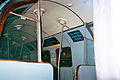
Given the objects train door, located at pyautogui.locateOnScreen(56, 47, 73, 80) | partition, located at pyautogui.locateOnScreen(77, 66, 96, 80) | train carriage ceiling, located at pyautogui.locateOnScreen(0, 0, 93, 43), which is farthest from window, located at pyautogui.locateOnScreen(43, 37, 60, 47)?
partition, located at pyautogui.locateOnScreen(77, 66, 96, 80)

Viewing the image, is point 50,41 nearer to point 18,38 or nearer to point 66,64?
point 66,64

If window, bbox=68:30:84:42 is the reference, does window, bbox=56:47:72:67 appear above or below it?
below

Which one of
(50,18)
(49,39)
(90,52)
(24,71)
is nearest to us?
(24,71)

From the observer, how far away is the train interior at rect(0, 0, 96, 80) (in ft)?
6.59

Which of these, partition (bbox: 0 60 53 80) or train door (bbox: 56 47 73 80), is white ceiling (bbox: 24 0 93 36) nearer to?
train door (bbox: 56 47 73 80)

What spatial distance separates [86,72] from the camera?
2.86 m

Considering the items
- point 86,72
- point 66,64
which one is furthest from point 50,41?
point 86,72

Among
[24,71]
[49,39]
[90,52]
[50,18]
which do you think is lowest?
[24,71]

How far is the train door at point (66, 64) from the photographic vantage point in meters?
3.99

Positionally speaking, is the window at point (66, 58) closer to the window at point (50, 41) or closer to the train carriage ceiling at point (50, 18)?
the window at point (50, 41)

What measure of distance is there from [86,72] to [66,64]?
127cm

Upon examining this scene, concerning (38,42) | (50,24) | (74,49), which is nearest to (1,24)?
(38,42)

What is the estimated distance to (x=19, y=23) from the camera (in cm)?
237

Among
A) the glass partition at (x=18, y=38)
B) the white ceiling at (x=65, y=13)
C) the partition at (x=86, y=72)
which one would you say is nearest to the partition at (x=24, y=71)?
the glass partition at (x=18, y=38)
